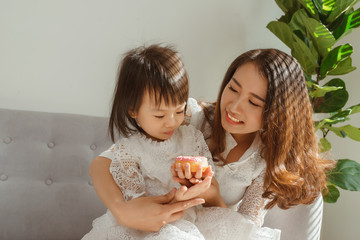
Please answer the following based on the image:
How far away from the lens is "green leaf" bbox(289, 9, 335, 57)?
2.04m

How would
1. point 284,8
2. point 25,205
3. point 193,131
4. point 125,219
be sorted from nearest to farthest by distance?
point 125,219 → point 193,131 → point 25,205 → point 284,8

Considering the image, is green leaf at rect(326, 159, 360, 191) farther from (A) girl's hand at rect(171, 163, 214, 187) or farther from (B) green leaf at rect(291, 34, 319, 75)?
(A) girl's hand at rect(171, 163, 214, 187)

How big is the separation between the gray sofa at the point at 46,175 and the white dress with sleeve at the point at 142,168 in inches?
16.8

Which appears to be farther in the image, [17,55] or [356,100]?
[356,100]

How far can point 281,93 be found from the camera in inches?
55.7

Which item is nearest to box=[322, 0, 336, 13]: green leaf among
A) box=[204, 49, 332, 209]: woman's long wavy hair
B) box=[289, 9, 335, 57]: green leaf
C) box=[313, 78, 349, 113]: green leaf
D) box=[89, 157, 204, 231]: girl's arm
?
box=[289, 9, 335, 57]: green leaf

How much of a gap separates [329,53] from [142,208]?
1.40m

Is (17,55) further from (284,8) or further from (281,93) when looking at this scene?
(284,8)

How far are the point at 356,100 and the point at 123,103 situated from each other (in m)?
1.67

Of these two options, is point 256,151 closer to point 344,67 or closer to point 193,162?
point 193,162

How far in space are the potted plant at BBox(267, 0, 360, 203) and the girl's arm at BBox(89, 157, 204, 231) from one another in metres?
1.07

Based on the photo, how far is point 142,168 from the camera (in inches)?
57.6

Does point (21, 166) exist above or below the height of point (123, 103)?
below

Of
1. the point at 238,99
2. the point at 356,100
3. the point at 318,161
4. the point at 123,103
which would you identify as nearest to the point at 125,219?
the point at 123,103
